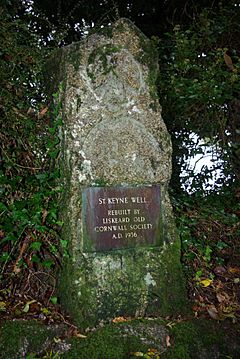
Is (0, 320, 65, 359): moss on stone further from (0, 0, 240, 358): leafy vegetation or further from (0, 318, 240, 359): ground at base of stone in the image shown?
(0, 0, 240, 358): leafy vegetation

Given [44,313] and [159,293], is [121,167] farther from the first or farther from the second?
[44,313]

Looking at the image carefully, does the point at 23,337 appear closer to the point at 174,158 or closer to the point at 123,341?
the point at 123,341

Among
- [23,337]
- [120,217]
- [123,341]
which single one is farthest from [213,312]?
[23,337]

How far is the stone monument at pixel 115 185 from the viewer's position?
3.05 meters

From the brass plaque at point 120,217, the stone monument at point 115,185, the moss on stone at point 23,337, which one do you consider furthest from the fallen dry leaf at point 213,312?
the moss on stone at point 23,337

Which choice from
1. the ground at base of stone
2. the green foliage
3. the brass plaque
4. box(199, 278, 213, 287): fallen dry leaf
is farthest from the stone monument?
the green foliage

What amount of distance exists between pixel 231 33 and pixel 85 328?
5.03 meters

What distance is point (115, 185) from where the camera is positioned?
3.12 meters

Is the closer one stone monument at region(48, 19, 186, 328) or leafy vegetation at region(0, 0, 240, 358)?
stone monument at region(48, 19, 186, 328)

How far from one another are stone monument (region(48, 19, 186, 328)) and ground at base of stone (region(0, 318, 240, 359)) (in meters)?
0.18

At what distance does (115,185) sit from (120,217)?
0.25 metres

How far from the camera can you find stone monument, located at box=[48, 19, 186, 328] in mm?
3055

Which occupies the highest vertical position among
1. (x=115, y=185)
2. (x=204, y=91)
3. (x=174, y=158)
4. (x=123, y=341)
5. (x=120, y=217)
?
(x=204, y=91)

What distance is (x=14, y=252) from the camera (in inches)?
136
